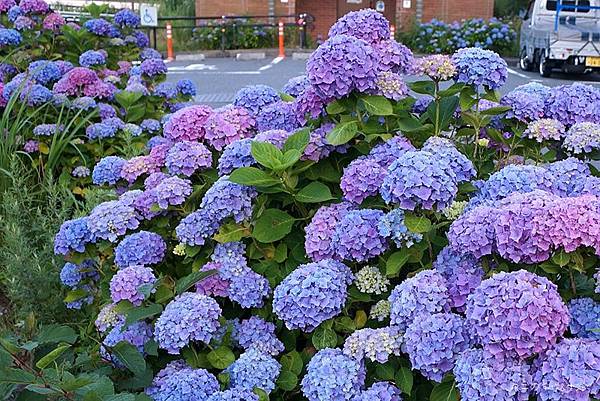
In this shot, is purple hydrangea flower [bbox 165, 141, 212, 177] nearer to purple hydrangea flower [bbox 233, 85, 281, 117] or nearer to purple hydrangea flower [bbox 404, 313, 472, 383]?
purple hydrangea flower [bbox 233, 85, 281, 117]

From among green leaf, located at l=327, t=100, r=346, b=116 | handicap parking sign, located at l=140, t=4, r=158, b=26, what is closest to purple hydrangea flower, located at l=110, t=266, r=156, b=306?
green leaf, located at l=327, t=100, r=346, b=116

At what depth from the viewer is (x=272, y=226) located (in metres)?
1.98

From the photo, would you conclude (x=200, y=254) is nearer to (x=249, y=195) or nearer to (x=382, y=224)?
(x=249, y=195)

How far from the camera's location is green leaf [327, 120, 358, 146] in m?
1.97

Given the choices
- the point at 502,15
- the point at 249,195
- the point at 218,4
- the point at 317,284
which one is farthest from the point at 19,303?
the point at 502,15

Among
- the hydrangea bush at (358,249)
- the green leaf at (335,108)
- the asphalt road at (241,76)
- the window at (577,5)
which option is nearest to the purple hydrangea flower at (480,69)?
the hydrangea bush at (358,249)

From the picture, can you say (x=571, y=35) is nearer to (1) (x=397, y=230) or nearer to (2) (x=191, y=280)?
(1) (x=397, y=230)

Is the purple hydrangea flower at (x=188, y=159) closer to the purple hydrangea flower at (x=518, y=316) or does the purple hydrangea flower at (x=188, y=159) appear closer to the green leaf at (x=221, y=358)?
the green leaf at (x=221, y=358)

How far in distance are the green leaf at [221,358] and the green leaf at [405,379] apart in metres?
0.43

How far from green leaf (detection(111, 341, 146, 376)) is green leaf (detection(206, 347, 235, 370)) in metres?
0.17

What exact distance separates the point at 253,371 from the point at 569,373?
0.74 m

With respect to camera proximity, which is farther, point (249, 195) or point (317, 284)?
point (249, 195)

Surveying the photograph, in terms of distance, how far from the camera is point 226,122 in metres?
2.40

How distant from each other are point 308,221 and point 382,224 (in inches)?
13.8
